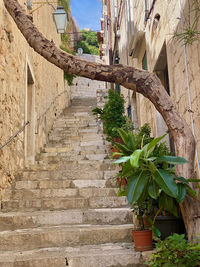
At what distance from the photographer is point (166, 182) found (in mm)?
2648

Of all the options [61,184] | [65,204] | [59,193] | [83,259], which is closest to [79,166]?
[61,184]

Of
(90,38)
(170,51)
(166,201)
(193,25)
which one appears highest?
(90,38)

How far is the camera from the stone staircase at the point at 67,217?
3018 mm

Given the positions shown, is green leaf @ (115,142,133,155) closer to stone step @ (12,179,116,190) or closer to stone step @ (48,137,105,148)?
stone step @ (12,179,116,190)

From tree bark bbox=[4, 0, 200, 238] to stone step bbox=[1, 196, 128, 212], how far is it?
1.74 meters

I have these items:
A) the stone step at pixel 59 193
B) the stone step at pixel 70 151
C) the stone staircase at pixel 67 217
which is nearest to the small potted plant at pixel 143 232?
the stone staircase at pixel 67 217

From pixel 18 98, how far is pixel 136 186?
3760 mm

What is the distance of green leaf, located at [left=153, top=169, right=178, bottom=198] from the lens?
2.58 meters

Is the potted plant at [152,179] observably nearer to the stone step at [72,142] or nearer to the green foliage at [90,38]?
the stone step at [72,142]

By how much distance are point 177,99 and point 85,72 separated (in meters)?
1.53

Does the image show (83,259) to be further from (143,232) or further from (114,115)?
(114,115)

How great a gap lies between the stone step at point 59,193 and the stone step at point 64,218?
0.69 m

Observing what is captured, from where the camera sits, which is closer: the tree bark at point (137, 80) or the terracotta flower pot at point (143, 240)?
the tree bark at point (137, 80)

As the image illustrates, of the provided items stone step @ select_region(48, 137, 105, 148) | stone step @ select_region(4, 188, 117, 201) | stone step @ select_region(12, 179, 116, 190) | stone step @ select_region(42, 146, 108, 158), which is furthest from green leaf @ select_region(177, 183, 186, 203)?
stone step @ select_region(48, 137, 105, 148)
